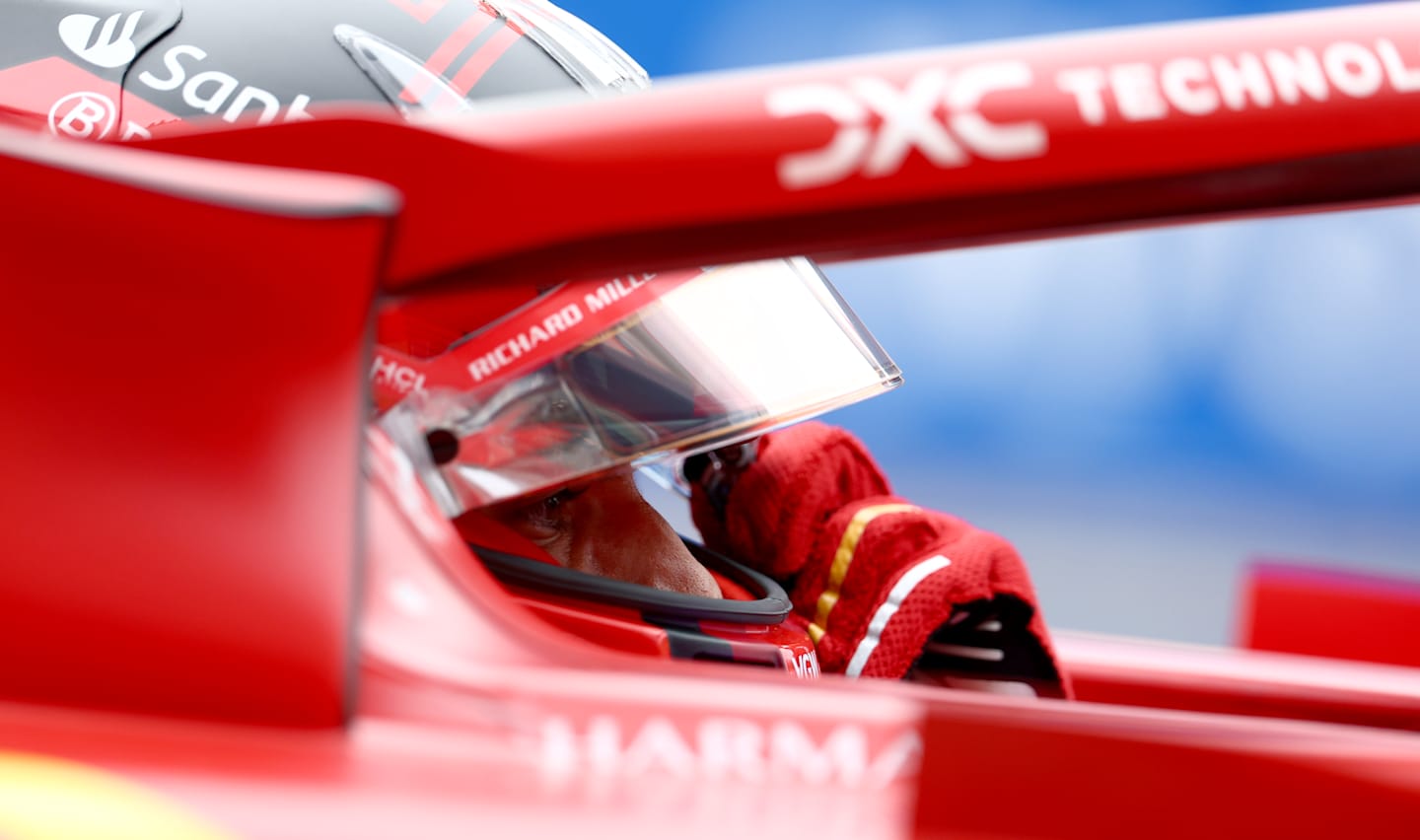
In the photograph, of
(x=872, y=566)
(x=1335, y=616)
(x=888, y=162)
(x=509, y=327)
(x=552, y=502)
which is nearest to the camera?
(x=888, y=162)

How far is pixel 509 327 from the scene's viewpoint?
0.61m

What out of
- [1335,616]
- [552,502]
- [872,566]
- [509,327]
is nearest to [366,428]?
[509,327]

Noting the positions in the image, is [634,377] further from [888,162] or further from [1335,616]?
[1335,616]

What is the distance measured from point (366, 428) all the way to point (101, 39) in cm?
39

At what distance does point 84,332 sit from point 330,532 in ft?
0.38

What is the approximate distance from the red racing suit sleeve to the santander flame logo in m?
0.52

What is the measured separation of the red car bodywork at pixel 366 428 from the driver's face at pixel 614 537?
0.90 ft

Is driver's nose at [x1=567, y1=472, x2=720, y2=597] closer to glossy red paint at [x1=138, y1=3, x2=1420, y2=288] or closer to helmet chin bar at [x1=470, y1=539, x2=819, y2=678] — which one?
helmet chin bar at [x1=470, y1=539, x2=819, y2=678]

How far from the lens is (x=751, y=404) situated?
2.26 feet

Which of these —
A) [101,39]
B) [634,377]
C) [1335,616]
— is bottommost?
[1335,616]

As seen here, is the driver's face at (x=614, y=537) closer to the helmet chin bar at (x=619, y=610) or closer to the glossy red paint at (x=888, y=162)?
the helmet chin bar at (x=619, y=610)

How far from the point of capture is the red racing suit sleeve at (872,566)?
82cm

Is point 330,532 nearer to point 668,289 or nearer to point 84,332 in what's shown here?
point 84,332

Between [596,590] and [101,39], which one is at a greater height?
[101,39]
